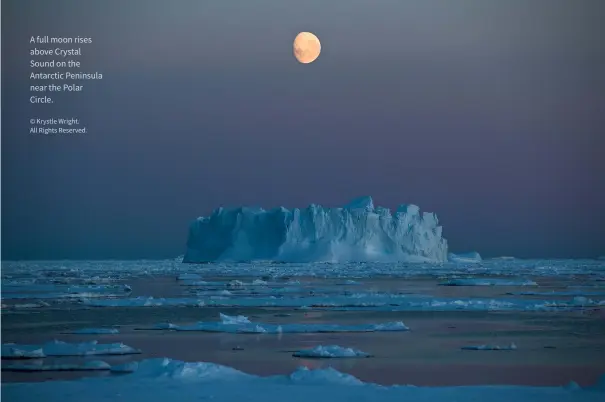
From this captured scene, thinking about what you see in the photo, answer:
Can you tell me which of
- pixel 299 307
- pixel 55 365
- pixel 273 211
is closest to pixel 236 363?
pixel 55 365

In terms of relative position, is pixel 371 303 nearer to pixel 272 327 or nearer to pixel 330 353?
pixel 272 327

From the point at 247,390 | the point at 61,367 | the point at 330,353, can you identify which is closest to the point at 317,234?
the point at 330,353

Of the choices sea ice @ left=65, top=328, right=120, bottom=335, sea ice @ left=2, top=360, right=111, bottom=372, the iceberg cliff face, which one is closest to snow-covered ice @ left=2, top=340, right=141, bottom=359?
sea ice @ left=2, top=360, right=111, bottom=372

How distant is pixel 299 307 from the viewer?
1550 centimetres

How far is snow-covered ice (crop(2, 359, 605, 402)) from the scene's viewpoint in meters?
7.07

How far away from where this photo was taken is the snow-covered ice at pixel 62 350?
912 cm

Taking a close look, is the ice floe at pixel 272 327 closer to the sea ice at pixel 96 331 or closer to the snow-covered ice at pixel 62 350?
the sea ice at pixel 96 331

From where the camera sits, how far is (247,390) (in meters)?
7.31

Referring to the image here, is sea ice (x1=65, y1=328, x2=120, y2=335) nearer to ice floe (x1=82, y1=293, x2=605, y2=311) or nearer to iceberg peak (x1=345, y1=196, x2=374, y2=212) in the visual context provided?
Answer: ice floe (x1=82, y1=293, x2=605, y2=311)

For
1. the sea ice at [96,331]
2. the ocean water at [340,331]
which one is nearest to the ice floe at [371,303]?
the ocean water at [340,331]

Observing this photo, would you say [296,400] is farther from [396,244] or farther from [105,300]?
[396,244]

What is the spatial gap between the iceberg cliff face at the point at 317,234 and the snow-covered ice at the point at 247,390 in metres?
31.1

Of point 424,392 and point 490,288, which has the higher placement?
point 424,392

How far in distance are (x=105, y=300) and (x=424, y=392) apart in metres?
10.9
